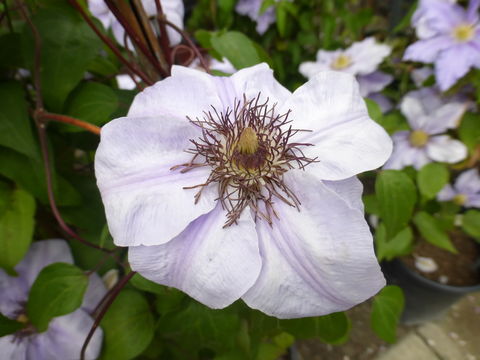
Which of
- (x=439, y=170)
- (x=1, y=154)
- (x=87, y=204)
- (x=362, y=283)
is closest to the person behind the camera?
(x=362, y=283)

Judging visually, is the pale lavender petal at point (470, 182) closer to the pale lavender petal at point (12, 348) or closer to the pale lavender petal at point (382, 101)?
the pale lavender petal at point (382, 101)

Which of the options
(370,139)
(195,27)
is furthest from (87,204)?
(195,27)

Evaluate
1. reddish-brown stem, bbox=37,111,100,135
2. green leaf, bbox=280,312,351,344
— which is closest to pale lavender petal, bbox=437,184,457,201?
green leaf, bbox=280,312,351,344

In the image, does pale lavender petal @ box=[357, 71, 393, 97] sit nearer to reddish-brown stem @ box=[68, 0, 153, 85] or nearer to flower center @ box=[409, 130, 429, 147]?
flower center @ box=[409, 130, 429, 147]

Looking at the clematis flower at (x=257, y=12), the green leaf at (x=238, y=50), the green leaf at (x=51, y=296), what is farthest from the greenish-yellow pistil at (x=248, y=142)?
the clematis flower at (x=257, y=12)

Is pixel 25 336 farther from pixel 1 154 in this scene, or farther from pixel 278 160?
pixel 278 160

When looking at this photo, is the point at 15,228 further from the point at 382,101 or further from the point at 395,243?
the point at 382,101
